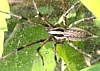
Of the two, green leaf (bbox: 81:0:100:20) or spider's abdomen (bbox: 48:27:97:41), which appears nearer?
green leaf (bbox: 81:0:100:20)

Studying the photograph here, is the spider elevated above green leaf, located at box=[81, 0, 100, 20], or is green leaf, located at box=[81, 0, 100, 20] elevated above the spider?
green leaf, located at box=[81, 0, 100, 20]

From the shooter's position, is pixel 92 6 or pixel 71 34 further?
pixel 71 34

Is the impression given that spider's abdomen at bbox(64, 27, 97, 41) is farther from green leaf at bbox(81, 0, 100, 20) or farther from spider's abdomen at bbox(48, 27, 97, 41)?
green leaf at bbox(81, 0, 100, 20)

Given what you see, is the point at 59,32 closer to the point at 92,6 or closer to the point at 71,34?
the point at 71,34

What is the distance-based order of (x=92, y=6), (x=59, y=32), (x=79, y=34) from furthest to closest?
(x=59, y=32) → (x=79, y=34) → (x=92, y=6)

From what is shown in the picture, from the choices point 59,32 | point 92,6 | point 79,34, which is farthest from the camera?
point 59,32

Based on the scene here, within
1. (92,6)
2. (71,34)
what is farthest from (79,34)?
(92,6)

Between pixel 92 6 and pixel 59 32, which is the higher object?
pixel 92 6

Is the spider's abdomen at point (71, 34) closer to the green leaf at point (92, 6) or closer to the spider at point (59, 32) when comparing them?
the spider at point (59, 32)

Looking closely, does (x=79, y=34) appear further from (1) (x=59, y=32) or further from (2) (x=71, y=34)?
(1) (x=59, y=32)

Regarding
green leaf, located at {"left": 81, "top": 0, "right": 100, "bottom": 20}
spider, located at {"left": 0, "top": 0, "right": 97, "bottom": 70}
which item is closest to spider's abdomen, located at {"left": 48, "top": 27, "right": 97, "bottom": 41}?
spider, located at {"left": 0, "top": 0, "right": 97, "bottom": 70}

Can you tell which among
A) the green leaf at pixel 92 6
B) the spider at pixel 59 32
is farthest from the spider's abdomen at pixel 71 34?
the green leaf at pixel 92 6
